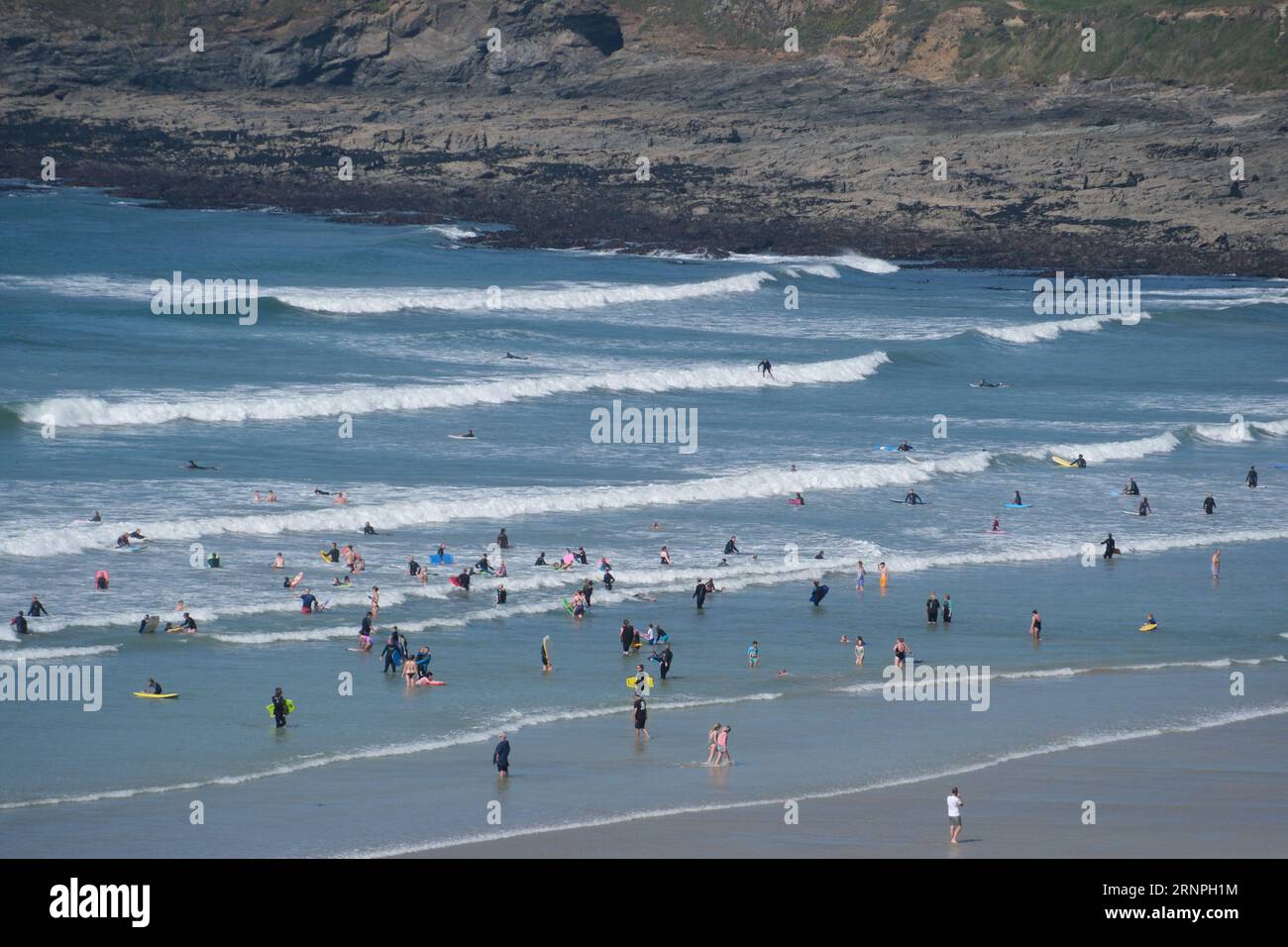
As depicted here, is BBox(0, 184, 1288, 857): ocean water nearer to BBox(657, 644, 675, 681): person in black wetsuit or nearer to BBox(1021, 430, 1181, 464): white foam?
BBox(1021, 430, 1181, 464): white foam

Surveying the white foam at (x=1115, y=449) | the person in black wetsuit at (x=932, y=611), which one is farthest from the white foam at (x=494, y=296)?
the person in black wetsuit at (x=932, y=611)

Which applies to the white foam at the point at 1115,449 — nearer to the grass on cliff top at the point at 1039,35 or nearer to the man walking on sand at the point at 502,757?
the man walking on sand at the point at 502,757

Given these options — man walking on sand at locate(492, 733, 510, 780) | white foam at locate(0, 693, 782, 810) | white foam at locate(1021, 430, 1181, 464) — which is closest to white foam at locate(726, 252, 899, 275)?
white foam at locate(1021, 430, 1181, 464)

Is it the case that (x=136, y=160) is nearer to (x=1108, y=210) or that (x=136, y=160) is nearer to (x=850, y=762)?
(x=1108, y=210)

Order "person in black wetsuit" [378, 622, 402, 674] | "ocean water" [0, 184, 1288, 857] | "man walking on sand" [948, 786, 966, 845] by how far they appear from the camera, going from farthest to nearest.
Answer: "person in black wetsuit" [378, 622, 402, 674], "ocean water" [0, 184, 1288, 857], "man walking on sand" [948, 786, 966, 845]
